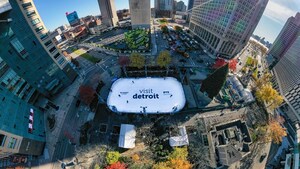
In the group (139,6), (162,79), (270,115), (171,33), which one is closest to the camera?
(270,115)

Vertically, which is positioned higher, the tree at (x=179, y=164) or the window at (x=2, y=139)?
the window at (x=2, y=139)

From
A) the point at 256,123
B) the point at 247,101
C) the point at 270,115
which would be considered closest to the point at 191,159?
the point at 256,123

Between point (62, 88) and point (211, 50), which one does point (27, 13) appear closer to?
point (62, 88)

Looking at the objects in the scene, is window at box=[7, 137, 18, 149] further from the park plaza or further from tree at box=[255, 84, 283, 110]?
tree at box=[255, 84, 283, 110]

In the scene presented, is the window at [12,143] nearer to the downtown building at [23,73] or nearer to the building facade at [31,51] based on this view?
the downtown building at [23,73]

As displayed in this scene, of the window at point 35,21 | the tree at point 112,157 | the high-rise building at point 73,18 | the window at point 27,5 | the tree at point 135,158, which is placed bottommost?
the tree at point 135,158

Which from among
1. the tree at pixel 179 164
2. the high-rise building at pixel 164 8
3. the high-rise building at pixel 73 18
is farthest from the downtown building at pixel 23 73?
the high-rise building at pixel 164 8

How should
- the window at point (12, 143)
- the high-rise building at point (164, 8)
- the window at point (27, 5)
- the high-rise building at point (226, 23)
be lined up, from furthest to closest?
1. the high-rise building at point (164, 8)
2. the high-rise building at point (226, 23)
3. the window at point (27, 5)
4. the window at point (12, 143)
